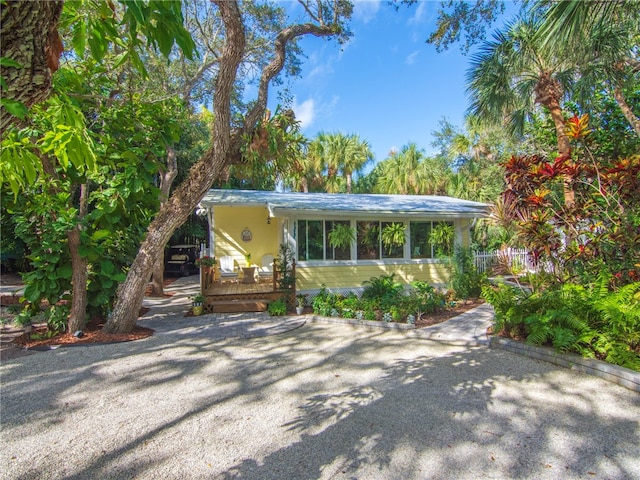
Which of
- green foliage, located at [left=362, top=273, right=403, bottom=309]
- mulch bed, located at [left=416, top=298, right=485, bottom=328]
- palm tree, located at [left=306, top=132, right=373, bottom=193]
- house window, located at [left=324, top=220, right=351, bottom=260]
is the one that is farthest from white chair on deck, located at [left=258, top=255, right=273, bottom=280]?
palm tree, located at [left=306, top=132, right=373, bottom=193]

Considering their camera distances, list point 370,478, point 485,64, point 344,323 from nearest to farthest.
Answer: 1. point 370,478
2. point 344,323
3. point 485,64

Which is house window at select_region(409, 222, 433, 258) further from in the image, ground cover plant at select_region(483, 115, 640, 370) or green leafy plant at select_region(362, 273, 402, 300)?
ground cover plant at select_region(483, 115, 640, 370)

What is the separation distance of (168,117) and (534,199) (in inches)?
275

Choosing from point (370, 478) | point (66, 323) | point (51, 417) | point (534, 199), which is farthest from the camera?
point (66, 323)

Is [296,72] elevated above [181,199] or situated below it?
Result: above

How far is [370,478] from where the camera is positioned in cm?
270

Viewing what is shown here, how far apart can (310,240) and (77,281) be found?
5.70 m

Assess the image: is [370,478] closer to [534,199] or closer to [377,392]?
[377,392]

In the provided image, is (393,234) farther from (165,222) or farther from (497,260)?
(165,222)

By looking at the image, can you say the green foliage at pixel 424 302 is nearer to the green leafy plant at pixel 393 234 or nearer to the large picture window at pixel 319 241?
the green leafy plant at pixel 393 234

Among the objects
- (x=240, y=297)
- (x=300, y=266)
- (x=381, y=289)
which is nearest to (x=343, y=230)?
(x=300, y=266)

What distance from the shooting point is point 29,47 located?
1.47 m

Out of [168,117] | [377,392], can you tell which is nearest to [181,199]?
[168,117]

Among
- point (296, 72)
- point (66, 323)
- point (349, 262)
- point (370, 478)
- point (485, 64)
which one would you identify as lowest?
point (370, 478)
